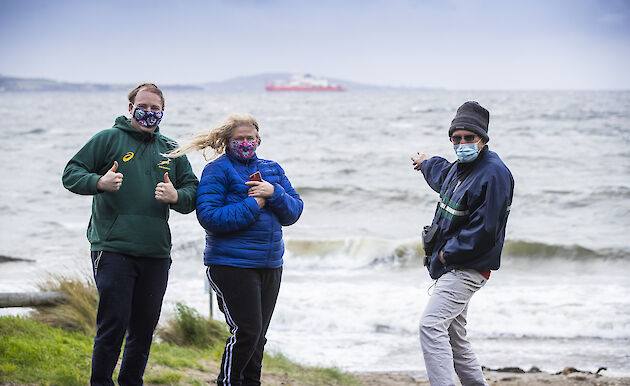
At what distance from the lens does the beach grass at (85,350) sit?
14.4ft

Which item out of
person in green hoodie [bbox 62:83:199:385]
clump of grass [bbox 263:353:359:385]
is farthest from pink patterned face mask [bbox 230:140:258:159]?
clump of grass [bbox 263:353:359:385]

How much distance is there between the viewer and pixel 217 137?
13.1ft

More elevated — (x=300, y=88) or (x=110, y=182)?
(x=300, y=88)

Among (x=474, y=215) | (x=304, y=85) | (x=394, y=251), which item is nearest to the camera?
(x=474, y=215)

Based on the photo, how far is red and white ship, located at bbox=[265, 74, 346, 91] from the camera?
479 ft

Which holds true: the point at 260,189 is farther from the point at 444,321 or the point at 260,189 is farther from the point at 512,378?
the point at 512,378

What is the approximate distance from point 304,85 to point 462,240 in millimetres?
148115

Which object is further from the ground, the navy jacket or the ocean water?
the navy jacket

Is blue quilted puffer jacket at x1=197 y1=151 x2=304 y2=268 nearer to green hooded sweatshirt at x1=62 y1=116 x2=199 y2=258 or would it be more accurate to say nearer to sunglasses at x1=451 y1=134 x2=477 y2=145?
green hooded sweatshirt at x1=62 y1=116 x2=199 y2=258

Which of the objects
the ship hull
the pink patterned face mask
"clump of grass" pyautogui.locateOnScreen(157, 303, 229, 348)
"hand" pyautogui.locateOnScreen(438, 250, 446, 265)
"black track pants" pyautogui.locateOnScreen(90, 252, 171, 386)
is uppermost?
the ship hull

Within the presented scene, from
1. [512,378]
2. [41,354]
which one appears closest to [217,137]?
[41,354]

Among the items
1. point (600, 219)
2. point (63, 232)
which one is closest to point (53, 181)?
point (63, 232)

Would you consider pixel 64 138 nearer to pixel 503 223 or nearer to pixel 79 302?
pixel 79 302

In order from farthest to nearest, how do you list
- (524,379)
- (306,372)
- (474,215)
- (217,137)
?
(524,379) < (306,372) < (217,137) < (474,215)
